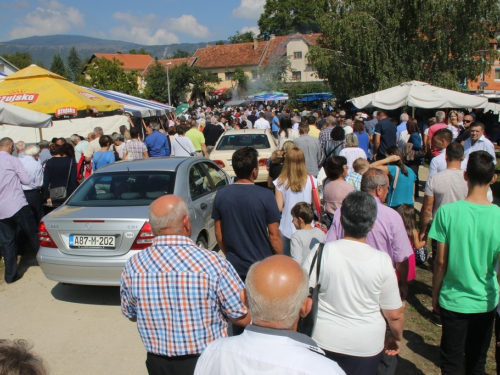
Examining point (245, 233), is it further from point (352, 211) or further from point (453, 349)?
point (453, 349)

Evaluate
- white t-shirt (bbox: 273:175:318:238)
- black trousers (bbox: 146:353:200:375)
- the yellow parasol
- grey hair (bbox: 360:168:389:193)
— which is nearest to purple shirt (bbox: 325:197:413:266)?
grey hair (bbox: 360:168:389:193)

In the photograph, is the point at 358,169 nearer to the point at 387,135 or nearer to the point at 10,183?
the point at 10,183

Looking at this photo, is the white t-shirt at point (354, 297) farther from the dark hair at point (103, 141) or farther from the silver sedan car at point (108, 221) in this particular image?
the dark hair at point (103, 141)

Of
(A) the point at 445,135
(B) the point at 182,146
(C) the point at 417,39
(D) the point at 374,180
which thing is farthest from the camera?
(C) the point at 417,39

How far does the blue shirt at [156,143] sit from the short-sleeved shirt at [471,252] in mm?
8220

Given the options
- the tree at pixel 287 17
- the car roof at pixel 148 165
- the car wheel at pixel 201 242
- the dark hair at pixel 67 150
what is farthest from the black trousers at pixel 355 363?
the tree at pixel 287 17

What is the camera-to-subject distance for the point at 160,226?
8.38 feet

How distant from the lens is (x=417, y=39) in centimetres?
2298

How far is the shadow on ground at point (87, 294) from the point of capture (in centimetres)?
552

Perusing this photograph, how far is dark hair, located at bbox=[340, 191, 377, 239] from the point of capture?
2.67 m

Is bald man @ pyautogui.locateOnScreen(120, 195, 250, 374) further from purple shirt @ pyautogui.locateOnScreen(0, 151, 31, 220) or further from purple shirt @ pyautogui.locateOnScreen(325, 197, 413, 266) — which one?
purple shirt @ pyautogui.locateOnScreen(0, 151, 31, 220)

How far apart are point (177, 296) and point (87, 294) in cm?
386

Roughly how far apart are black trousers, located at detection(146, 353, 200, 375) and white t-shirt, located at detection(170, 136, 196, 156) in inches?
352

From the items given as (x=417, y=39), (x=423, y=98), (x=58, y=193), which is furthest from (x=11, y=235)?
(x=417, y=39)
